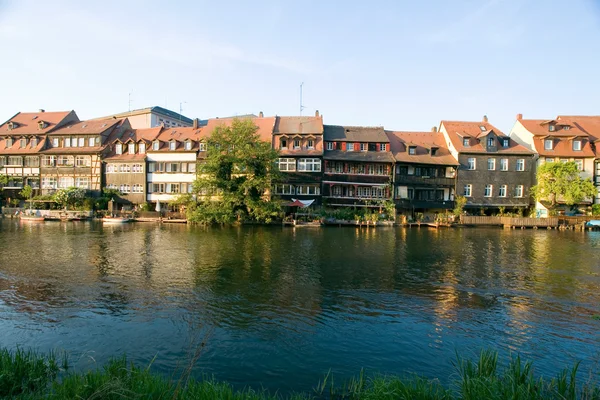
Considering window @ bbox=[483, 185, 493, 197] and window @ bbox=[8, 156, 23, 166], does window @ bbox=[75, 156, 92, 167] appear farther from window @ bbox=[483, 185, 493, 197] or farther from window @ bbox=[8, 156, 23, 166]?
window @ bbox=[483, 185, 493, 197]

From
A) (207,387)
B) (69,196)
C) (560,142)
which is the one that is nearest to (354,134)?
(560,142)

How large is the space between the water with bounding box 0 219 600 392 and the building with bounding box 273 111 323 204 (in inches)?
999

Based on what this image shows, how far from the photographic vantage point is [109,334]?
11.5 meters

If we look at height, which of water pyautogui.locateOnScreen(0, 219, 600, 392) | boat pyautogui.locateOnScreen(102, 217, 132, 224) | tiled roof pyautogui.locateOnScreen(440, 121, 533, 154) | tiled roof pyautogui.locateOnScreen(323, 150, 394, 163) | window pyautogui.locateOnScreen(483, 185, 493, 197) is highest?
tiled roof pyautogui.locateOnScreen(440, 121, 533, 154)

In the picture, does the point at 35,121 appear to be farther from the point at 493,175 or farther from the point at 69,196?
the point at 493,175

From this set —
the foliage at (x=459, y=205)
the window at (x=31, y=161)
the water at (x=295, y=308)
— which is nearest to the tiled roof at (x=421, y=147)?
the foliage at (x=459, y=205)

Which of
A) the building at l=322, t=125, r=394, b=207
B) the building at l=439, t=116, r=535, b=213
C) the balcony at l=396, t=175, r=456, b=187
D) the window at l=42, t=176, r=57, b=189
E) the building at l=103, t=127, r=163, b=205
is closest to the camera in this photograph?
the building at l=322, t=125, r=394, b=207

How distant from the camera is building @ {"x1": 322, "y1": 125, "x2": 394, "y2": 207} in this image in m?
52.6

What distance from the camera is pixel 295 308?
14.2m

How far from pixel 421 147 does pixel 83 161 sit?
5055 cm

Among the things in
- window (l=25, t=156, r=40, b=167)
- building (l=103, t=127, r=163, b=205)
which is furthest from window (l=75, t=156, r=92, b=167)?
window (l=25, t=156, r=40, b=167)

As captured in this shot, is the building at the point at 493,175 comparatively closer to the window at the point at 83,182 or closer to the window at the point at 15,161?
the window at the point at 83,182

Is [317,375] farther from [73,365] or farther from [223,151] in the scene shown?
[223,151]

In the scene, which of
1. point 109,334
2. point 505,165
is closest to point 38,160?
point 109,334
